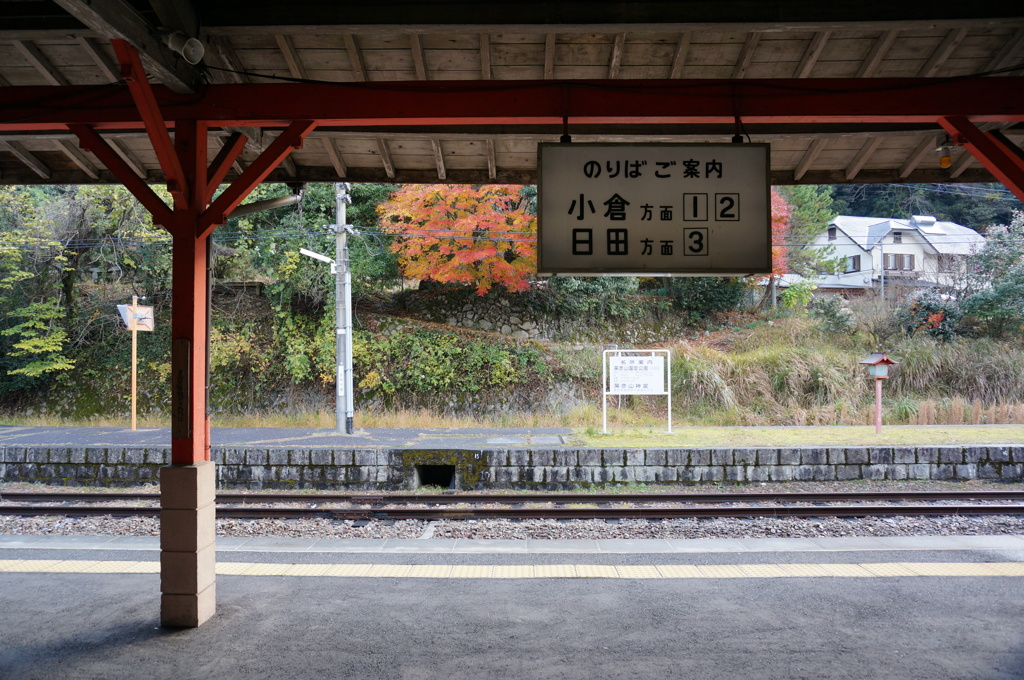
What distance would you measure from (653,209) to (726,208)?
47 cm

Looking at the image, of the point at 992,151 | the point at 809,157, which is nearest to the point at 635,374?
the point at 809,157

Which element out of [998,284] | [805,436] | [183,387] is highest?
[998,284]

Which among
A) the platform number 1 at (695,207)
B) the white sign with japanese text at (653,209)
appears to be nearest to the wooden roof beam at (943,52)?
the white sign with japanese text at (653,209)

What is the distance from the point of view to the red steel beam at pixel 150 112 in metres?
3.50

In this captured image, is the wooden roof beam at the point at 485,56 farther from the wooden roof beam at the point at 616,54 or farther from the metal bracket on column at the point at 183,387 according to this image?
the metal bracket on column at the point at 183,387

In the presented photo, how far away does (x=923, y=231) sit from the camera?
72.9ft

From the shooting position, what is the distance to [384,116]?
4207 millimetres

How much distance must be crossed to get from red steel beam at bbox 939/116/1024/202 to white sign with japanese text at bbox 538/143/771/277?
4.46ft

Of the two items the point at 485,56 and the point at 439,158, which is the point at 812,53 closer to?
the point at 485,56

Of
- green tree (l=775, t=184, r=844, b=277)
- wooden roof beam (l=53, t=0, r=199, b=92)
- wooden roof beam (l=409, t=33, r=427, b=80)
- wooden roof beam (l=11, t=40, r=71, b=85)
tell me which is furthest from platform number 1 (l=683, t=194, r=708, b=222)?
green tree (l=775, t=184, r=844, b=277)

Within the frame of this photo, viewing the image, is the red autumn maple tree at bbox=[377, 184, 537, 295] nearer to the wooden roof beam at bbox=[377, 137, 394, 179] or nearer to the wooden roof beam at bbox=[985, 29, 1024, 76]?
the wooden roof beam at bbox=[377, 137, 394, 179]

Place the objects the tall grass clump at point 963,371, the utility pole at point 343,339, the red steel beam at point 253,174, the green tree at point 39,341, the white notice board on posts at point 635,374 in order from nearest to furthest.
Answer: the red steel beam at point 253,174 → the white notice board on posts at point 635,374 → the utility pole at point 343,339 → the tall grass clump at point 963,371 → the green tree at point 39,341

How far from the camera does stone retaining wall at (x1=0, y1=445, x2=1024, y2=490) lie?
31.7ft

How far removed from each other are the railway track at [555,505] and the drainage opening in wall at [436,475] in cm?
134
